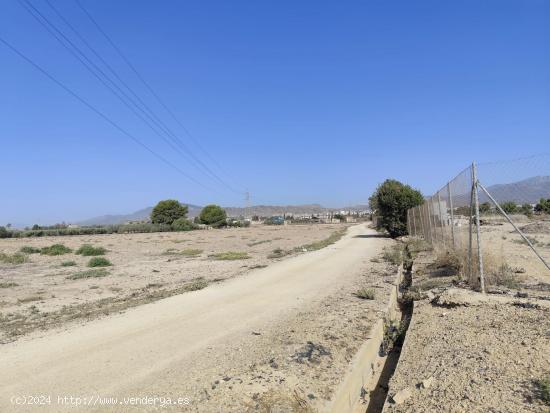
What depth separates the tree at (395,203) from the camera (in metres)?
40.1

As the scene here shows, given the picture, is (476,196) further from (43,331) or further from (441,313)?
(43,331)

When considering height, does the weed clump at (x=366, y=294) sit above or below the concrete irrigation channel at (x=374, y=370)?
above

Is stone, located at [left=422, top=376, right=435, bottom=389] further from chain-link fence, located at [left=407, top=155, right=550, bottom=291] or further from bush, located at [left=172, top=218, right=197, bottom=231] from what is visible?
bush, located at [left=172, top=218, right=197, bottom=231]

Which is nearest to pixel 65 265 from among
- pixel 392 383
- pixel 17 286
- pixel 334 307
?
pixel 17 286

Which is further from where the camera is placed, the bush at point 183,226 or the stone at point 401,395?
the bush at point 183,226

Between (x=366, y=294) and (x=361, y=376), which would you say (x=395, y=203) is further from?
(x=361, y=376)

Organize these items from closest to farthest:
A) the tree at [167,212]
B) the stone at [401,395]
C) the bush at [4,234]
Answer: the stone at [401,395]
the bush at [4,234]
the tree at [167,212]

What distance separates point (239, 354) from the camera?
6.79 meters

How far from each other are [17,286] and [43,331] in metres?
10.4

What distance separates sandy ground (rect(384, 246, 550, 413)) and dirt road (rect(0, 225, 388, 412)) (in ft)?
8.79

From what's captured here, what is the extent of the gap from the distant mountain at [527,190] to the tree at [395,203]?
102 ft

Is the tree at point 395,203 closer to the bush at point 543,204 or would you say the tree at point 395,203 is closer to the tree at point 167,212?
the bush at point 543,204

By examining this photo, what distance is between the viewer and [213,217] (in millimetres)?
121562

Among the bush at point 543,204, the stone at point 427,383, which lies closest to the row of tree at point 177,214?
the bush at point 543,204
